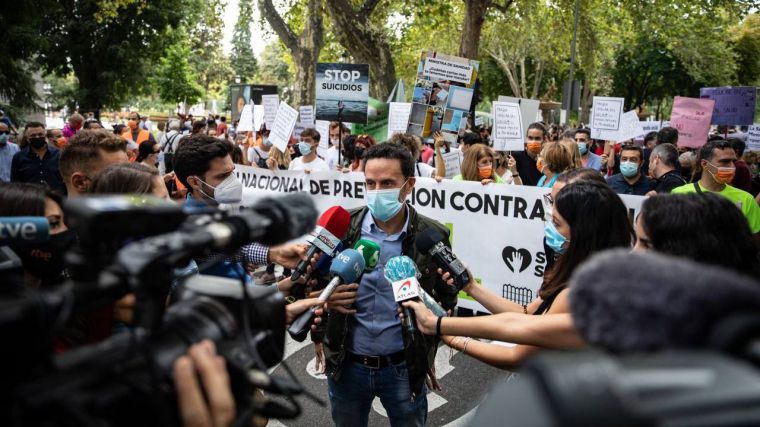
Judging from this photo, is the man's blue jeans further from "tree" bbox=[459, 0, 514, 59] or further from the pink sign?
"tree" bbox=[459, 0, 514, 59]

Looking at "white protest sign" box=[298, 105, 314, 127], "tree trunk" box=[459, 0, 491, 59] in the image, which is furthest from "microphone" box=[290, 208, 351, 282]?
"tree trunk" box=[459, 0, 491, 59]

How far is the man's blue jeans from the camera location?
2.94m

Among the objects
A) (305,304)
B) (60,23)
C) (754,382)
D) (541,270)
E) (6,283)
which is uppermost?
(60,23)

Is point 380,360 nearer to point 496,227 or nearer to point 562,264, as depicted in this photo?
point 562,264

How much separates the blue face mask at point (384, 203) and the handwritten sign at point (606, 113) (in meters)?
6.53

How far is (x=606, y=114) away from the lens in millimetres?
8953

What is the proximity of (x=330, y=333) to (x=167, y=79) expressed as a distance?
116 feet

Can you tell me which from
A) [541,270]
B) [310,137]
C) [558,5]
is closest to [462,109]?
[310,137]

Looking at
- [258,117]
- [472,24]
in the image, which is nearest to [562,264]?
[258,117]

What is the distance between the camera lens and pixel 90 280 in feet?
3.52

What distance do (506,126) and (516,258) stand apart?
2568mm

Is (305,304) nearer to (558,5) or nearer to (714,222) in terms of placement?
(714,222)

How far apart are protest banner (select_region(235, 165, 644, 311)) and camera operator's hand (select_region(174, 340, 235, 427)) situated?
14.0 feet

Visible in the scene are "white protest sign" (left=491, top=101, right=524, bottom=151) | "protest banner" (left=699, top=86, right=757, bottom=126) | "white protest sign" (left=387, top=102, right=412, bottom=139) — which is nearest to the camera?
"white protest sign" (left=491, top=101, right=524, bottom=151)
